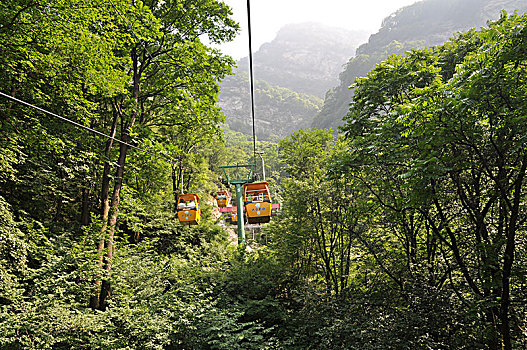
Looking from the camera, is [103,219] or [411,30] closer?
[103,219]

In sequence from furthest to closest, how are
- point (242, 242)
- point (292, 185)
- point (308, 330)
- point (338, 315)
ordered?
point (242, 242) < point (292, 185) < point (308, 330) < point (338, 315)

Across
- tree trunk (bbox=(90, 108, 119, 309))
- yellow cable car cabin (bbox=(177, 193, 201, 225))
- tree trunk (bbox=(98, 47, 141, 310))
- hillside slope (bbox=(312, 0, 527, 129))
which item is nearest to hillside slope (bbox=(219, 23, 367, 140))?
hillside slope (bbox=(312, 0, 527, 129))

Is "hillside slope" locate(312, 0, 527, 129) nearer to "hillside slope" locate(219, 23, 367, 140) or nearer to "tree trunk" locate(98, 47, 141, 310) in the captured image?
"hillside slope" locate(219, 23, 367, 140)

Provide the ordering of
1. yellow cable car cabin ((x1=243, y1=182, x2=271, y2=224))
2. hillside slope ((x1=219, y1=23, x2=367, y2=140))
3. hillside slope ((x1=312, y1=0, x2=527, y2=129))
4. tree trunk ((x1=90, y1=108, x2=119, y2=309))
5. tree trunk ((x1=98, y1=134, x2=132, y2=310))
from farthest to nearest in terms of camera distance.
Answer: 1. hillside slope ((x1=219, y1=23, x2=367, y2=140))
2. hillside slope ((x1=312, y1=0, x2=527, y2=129))
3. yellow cable car cabin ((x1=243, y1=182, x2=271, y2=224))
4. tree trunk ((x1=98, y1=134, x2=132, y2=310))
5. tree trunk ((x1=90, y1=108, x2=119, y2=309))

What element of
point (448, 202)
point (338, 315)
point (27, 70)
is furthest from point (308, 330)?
point (27, 70)

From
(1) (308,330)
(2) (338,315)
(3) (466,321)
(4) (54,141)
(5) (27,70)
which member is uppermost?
(5) (27,70)

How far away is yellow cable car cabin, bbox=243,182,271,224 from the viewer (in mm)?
9070

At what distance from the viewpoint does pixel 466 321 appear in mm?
4238

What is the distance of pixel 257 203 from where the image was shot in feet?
30.0

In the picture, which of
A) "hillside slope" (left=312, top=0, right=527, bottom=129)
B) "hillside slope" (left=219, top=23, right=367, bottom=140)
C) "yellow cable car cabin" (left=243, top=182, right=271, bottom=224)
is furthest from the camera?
"hillside slope" (left=219, top=23, right=367, bottom=140)

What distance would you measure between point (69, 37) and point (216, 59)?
398 centimetres

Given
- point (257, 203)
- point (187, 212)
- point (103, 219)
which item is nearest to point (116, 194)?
point (103, 219)

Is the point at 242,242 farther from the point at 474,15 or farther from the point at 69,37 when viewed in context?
the point at 474,15

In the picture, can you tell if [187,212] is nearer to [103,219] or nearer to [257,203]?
[257,203]
